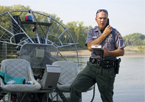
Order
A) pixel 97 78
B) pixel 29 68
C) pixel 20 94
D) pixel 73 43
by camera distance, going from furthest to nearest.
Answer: pixel 73 43
pixel 29 68
pixel 20 94
pixel 97 78

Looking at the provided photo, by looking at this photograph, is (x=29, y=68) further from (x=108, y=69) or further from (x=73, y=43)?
(x=73, y=43)

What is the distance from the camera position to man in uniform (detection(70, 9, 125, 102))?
4484 mm

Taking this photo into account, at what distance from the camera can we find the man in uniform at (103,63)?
177 inches

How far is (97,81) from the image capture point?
4.52 m

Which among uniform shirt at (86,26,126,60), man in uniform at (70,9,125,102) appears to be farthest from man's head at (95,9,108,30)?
uniform shirt at (86,26,126,60)

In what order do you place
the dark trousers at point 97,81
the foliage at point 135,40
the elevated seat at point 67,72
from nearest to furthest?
the dark trousers at point 97,81, the elevated seat at point 67,72, the foliage at point 135,40

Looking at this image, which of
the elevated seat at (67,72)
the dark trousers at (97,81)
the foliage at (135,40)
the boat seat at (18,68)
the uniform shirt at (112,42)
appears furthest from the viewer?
the foliage at (135,40)

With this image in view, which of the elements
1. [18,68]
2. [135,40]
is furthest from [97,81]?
[135,40]

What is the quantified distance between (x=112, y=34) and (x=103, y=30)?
0.17 metres

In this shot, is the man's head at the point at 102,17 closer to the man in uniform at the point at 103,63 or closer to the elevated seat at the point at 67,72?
the man in uniform at the point at 103,63

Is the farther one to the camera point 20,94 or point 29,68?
point 29,68

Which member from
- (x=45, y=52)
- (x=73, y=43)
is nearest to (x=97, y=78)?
(x=45, y=52)

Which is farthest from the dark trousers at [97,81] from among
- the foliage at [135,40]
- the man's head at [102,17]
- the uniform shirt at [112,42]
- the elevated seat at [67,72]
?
the foliage at [135,40]

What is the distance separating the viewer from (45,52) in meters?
6.81
